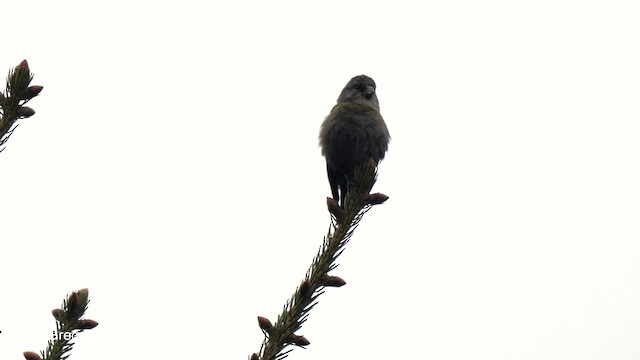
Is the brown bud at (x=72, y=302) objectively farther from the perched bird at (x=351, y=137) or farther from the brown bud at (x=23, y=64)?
the perched bird at (x=351, y=137)

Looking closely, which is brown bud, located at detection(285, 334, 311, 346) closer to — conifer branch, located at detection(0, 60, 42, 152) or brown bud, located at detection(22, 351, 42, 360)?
brown bud, located at detection(22, 351, 42, 360)

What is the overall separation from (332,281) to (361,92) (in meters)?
5.02

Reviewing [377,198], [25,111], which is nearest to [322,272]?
[377,198]

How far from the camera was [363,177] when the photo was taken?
2805 millimetres

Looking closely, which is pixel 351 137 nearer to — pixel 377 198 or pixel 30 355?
pixel 377 198

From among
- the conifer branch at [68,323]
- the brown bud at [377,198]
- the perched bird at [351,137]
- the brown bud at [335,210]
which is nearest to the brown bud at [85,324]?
the conifer branch at [68,323]

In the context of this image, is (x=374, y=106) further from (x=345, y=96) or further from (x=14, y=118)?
(x=14, y=118)

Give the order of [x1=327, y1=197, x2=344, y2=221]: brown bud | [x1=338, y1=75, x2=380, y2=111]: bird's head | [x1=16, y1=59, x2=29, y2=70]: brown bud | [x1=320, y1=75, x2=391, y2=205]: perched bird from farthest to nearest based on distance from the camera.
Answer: [x1=338, y1=75, x2=380, y2=111]: bird's head < [x1=320, y1=75, x2=391, y2=205]: perched bird < [x1=327, y1=197, x2=344, y2=221]: brown bud < [x1=16, y1=59, x2=29, y2=70]: brown bud

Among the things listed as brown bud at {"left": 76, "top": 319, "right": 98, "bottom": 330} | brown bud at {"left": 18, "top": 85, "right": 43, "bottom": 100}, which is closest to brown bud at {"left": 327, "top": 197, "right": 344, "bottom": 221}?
brown bud at {"left": 76, "top": 319, "right": 98, "bottom": 330}

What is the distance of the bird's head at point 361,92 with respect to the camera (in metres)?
6.75

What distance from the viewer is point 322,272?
86.4 inches

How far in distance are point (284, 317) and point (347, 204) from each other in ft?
2.57

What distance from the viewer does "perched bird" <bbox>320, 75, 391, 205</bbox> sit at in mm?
5996

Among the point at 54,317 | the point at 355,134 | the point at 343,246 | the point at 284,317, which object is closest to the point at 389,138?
the point at 355,134
